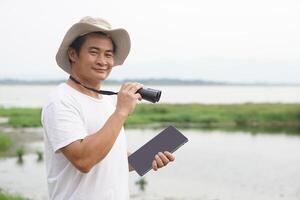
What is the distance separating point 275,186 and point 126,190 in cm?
1310

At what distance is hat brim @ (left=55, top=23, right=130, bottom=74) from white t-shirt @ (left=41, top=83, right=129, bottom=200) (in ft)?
0.67

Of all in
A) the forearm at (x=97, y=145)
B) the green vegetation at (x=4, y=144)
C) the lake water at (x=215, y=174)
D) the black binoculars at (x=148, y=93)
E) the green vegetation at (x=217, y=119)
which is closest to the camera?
the forearm at (x=97, y=145)

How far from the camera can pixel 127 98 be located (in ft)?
7.41

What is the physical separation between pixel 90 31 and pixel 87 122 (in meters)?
0.40

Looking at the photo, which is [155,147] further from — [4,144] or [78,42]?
[4,144]

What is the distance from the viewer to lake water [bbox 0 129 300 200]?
539 inches

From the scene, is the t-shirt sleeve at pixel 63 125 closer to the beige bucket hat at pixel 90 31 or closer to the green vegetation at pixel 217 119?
the beige bucket hat at pixel 90 31

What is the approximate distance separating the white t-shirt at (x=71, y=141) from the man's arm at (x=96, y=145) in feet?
0.12

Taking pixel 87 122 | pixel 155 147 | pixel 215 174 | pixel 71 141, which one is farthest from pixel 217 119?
pixel 71 141

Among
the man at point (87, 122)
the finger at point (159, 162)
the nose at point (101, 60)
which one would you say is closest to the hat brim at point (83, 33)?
the man at point (87, 122)

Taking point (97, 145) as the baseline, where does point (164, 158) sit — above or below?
below

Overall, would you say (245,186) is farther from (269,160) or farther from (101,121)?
(101,121)

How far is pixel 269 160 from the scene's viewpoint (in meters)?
20.0

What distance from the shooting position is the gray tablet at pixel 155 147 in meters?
2.59
